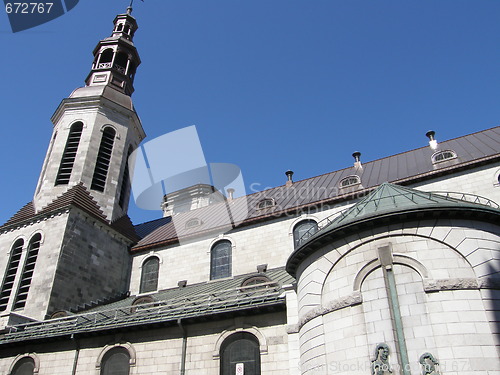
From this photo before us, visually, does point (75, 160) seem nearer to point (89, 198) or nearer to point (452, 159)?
point (89, 198)

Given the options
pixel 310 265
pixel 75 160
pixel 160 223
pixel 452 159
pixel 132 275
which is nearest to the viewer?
pixel 310 265

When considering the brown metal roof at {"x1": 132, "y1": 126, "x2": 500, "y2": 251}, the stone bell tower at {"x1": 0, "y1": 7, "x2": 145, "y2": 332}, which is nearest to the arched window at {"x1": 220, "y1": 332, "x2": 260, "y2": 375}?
the brown metal roof at {"x1": 132, "y1": 126, "x2": 500, "y2": 251}

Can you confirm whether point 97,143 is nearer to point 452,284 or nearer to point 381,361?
point 381,361

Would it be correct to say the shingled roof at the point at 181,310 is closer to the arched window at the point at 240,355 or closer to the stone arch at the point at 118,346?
the stone arch at the point at 118,346

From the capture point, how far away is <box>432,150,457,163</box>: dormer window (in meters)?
20.6

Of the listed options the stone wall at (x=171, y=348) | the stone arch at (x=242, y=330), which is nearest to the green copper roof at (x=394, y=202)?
the stone wall at (x=171, y=348)

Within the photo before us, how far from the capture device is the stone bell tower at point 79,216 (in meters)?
21.5

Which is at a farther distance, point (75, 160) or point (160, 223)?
point (160, 223)

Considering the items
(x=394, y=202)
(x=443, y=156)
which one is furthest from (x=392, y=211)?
(x=443, y=156)

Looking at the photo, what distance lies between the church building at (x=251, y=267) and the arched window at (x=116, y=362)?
0.07 m

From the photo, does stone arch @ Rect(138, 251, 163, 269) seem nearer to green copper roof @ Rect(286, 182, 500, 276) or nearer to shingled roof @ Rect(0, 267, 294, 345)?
shingled roof @ Rect(0, 267, 294, 345)

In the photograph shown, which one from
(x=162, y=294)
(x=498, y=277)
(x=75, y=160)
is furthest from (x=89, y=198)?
(x=498, y=277)

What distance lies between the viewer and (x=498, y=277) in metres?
10.8

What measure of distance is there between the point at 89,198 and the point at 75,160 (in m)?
3.22
